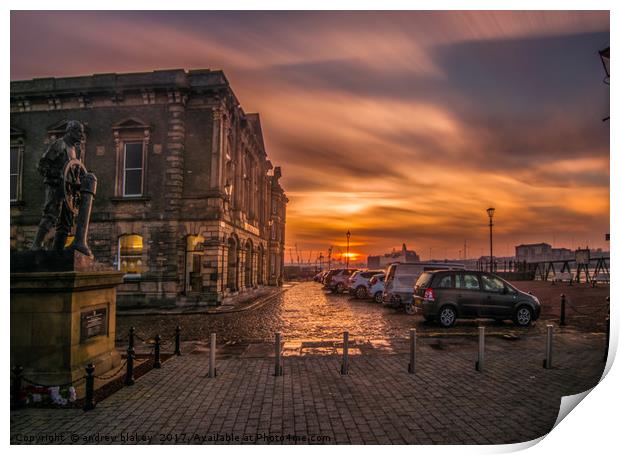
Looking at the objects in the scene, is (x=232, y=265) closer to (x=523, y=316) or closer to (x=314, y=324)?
(x=314, y=324)

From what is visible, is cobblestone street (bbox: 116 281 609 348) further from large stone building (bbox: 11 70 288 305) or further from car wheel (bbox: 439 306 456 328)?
large stone building (bbox: 11 70 288 305)

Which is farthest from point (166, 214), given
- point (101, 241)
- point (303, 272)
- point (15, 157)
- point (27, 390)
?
point (303, 272)

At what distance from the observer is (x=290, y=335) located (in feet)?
35.1

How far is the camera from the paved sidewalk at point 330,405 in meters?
4.57

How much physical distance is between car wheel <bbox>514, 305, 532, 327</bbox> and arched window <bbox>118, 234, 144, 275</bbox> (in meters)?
16.4

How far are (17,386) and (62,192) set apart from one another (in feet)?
10.6

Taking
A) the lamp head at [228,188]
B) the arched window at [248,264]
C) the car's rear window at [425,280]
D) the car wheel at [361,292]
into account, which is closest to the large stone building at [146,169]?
the lamp head at [228,188]

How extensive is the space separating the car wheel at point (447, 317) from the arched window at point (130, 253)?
561 inches

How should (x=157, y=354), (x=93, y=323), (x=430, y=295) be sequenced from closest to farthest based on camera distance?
(x=93, y=323) < (x=157, y=354) < (x=430, y=295)

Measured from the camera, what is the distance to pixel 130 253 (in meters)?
18.8

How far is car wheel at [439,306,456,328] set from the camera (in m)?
11.7

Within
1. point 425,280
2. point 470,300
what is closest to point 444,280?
point 425,280

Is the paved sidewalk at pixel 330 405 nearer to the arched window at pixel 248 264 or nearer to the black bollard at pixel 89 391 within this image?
the black bollard at pixel 89 391

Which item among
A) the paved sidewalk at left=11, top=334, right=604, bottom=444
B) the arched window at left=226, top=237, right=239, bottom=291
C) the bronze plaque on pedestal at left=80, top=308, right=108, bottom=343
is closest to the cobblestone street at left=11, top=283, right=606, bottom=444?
the paved sidewalk at left=11, top=334, right=604, bottom=444
